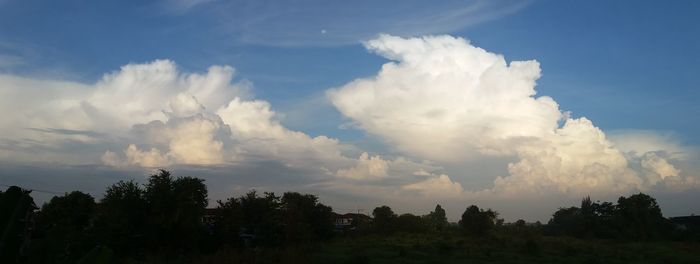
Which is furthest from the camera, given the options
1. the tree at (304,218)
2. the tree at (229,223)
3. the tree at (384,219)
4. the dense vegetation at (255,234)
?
the tree at (384,219)

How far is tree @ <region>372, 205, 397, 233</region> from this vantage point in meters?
71.6

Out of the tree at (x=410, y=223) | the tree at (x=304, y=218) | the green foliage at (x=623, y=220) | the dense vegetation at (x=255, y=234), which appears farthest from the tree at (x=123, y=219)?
the green foliage at (x=623, y=220)

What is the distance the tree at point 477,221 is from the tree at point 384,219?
380 inches

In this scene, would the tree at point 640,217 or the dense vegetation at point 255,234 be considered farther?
the tree at point 640,217

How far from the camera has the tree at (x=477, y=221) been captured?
7050 centimetres

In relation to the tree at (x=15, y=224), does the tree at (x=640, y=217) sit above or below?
above

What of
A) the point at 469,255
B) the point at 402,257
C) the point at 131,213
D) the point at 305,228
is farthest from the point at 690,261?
the point at 131,213

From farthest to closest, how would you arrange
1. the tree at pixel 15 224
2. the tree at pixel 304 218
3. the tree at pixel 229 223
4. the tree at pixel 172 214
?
the tree at pixel 304 218 < the tree at pixel 229 223 < the tree at pixel 172 214 < the tree at pixel 15 224

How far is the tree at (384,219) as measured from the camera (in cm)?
7156

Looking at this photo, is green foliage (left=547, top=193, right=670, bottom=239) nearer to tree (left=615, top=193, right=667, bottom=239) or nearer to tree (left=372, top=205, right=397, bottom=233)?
tree (left=615, top=193, right=667, bottom=239)

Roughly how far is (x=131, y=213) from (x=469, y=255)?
24.0 metres

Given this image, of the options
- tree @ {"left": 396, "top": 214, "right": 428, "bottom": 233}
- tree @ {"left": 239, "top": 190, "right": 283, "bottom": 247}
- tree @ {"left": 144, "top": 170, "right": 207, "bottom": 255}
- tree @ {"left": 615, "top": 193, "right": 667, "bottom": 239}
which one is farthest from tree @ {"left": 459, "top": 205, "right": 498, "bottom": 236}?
tree @ {"left": 144, "top": 170, "right": 207, "bottom": 255}

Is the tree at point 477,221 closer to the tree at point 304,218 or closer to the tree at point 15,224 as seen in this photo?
the tree at point 304,218

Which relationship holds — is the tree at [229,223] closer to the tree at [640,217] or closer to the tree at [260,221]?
the tree at [260,221]
